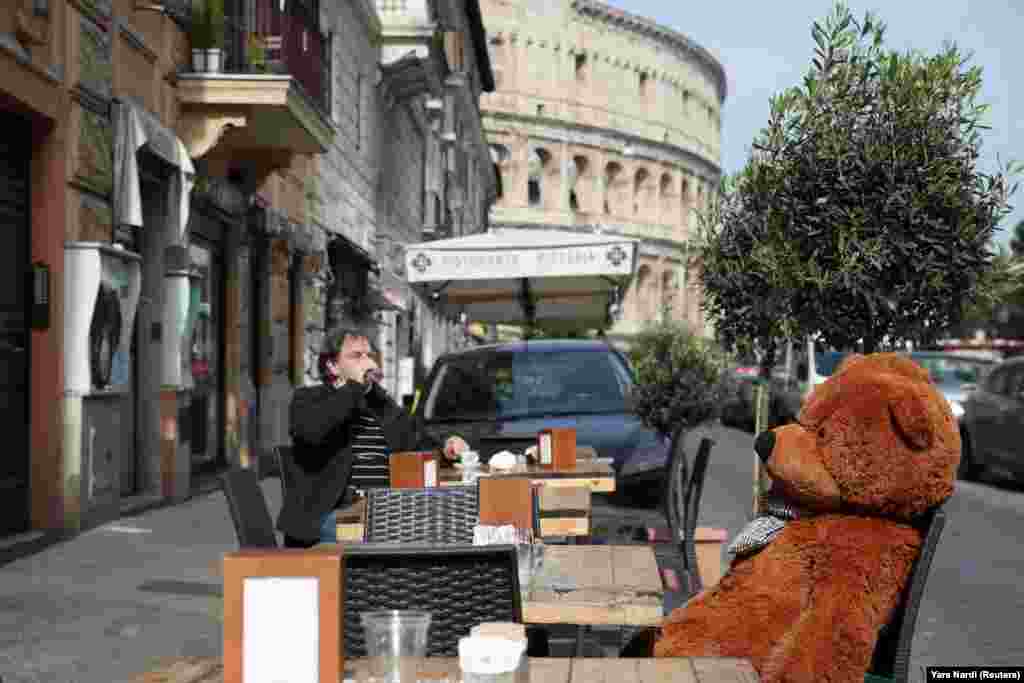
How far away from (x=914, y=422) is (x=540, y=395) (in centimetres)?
673

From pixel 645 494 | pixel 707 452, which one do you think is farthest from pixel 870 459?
pixel 645 494

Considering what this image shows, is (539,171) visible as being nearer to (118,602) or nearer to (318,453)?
(118,602)

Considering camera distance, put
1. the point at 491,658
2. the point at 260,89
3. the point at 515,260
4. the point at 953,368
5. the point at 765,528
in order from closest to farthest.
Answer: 1. the point at 491,658
2. the point at 765,528
3. the point at 515,260
4. the point at 260,89
5. the point at 953,368

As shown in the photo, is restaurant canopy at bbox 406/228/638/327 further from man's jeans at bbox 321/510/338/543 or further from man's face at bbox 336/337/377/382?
man's jeans at bbox 321/510/338/543

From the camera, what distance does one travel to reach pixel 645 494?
29.9ft

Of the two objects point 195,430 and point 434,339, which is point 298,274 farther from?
point 434,339

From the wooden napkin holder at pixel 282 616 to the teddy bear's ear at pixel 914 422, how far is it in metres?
1.68

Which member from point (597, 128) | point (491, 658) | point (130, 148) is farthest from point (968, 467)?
point (597, 128)

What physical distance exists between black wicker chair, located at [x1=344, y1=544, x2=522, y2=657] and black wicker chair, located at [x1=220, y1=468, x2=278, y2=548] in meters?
1.52

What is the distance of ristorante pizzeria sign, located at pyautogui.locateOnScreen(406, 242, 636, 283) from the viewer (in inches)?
464

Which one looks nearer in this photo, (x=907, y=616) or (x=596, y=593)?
(x=907, y=616)

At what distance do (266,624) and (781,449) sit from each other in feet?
5.76

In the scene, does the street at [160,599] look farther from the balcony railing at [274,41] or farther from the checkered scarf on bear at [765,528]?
the balcony railing at [274,41]

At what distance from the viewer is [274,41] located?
1534 cm
